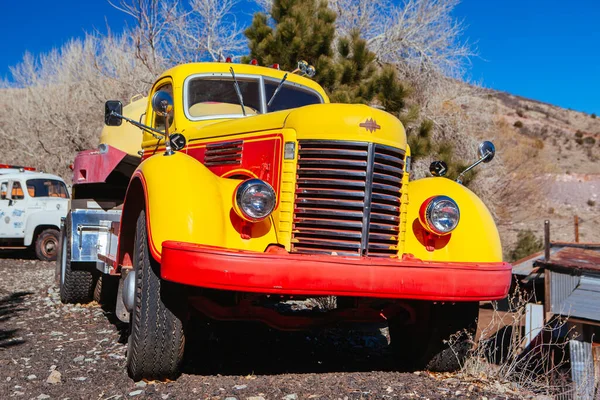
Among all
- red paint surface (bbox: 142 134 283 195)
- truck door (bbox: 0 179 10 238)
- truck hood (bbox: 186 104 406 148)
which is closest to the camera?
truck hood (bbox: 186 104 406 148)

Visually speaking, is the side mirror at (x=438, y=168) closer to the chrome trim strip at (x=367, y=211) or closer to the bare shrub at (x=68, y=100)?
the chrome trim strip at (x=367, y=211)

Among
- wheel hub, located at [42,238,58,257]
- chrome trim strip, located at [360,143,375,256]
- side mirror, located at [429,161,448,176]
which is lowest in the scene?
wheel hub, located at [42,238,58,257]

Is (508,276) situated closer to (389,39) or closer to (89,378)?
(89,378)

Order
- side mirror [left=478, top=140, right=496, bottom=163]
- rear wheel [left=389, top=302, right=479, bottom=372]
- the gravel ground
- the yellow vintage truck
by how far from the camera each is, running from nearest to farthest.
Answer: the yellow vintage truck < the gravel ground < rear wheel [left=389, top=302, right=479, bottom=372] < side mirror [left=478, top=140, right=496, bottom=163]

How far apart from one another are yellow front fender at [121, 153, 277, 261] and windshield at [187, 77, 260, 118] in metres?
1.62

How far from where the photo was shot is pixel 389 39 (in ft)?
53.3

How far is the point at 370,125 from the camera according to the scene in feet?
12.9

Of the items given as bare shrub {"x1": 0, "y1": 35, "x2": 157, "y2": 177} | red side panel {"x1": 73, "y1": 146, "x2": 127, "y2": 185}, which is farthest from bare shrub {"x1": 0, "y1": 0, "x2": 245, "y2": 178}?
red side panel {"x1": 73, "y1": 146, "x2": 127, "y2": 185}

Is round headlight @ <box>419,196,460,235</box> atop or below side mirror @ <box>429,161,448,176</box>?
below

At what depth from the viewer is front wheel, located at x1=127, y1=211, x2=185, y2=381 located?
371 centimetres

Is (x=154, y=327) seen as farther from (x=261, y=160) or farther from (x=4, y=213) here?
(x=4, y=213)

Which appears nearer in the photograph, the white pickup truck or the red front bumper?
the red front bumper

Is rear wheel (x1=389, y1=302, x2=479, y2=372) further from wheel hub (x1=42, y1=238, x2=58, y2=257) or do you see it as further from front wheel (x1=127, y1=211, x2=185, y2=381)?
wheel hub (x1=42, y1=238, x2=58, y2=257)

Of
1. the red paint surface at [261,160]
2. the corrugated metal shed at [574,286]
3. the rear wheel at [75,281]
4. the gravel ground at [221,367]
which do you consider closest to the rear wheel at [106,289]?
the rear wheel at [75,281]
